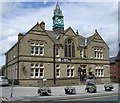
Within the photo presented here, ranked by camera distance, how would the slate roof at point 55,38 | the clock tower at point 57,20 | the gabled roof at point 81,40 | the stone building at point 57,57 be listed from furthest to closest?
the clock tower at point 57,20
the gabled roof at point 81,40
the slate roof at point 55,38
the stone building at point 57,57

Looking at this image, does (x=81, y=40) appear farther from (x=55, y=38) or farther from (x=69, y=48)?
(x=55, y=38)

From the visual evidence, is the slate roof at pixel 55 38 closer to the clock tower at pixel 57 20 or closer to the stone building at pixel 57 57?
the stone building at pixel 57 57

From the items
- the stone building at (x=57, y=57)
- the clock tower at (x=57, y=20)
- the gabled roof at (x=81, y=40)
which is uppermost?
the clock tower at (x=57, y=20)

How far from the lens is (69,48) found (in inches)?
1769

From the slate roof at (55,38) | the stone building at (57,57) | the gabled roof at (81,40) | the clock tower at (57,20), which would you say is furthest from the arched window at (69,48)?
the clock tower at (57,20)

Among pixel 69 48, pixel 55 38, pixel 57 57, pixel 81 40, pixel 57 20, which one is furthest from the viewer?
pixel 57 20

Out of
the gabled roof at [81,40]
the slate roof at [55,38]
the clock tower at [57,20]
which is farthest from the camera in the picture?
the clock tower at [57,20]

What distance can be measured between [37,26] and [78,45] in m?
9.50

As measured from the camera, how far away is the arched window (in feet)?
146

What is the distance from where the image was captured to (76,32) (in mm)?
47125

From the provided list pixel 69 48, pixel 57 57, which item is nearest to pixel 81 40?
pixel 69 48

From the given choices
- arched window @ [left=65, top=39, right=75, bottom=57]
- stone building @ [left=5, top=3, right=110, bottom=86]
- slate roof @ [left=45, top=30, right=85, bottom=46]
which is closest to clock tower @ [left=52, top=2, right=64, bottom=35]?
stone building @ [left=5, top=3, right=110, bottom=86]

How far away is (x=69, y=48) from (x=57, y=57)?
3.52 m

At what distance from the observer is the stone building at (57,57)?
39.2 meters
